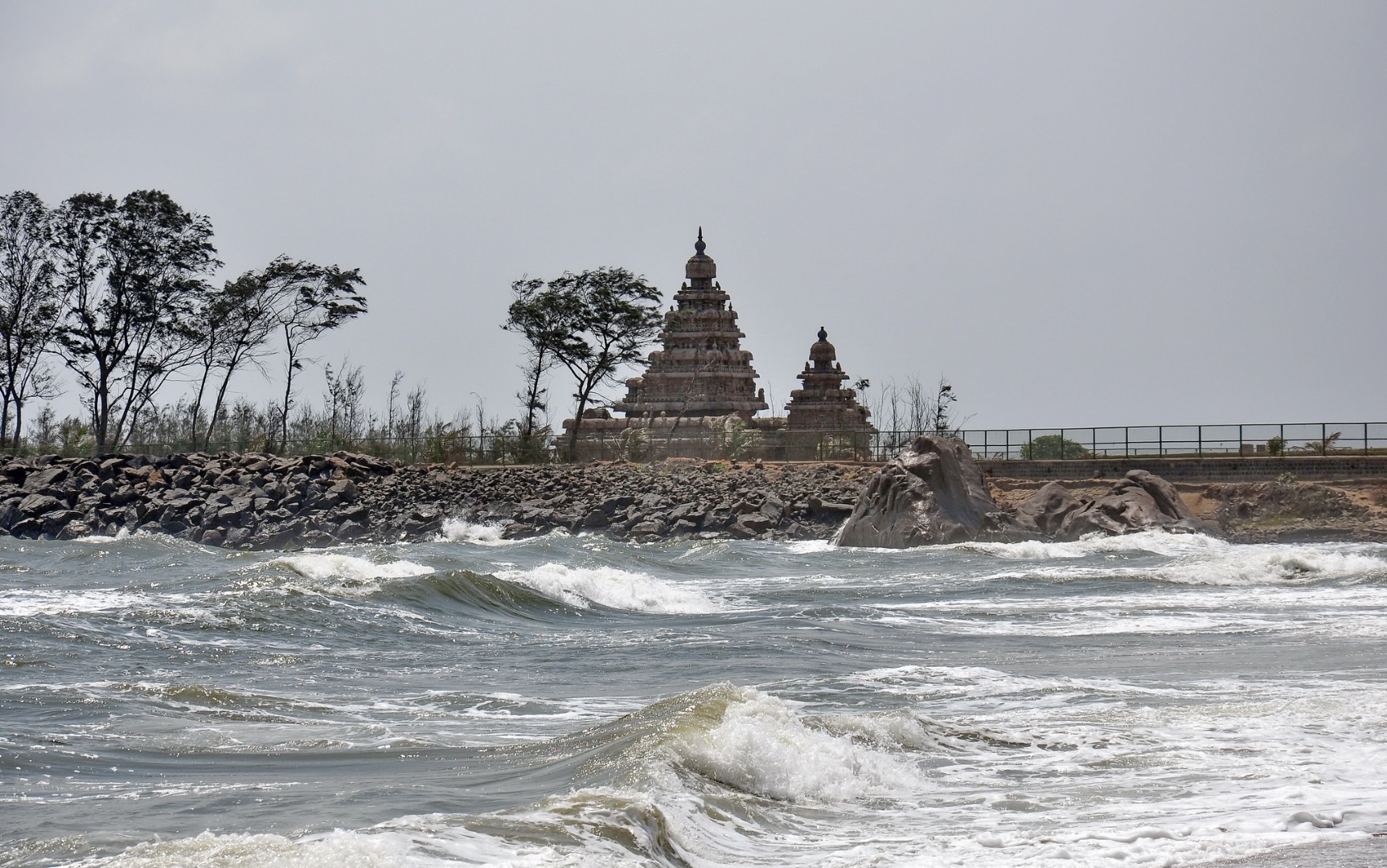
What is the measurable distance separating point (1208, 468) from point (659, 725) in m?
35.7

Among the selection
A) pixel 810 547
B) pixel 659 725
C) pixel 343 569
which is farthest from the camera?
pixel 810 547

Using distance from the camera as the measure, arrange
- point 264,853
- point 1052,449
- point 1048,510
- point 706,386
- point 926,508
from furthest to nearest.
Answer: point 706,386 < point 1052,449 < point 1048,510 < point 926,508 < point 264,853

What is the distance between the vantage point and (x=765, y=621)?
649 inches

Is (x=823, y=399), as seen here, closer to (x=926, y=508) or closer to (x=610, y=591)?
(x=926, y=508)

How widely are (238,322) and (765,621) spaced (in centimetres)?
4171

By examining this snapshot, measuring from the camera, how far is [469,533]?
1473 inches

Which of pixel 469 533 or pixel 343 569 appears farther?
pixel 469 533

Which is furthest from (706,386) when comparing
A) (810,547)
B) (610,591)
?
(610,591)

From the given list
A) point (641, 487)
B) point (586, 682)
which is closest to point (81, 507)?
point (641, 487)

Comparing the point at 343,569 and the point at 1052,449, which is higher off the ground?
the point at 1052,449

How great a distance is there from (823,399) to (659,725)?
61.6 meters

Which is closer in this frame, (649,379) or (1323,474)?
(1323,474)

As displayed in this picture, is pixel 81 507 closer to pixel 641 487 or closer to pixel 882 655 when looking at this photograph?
pixel 641 487

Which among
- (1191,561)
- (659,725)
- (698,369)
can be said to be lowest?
(659,725)
